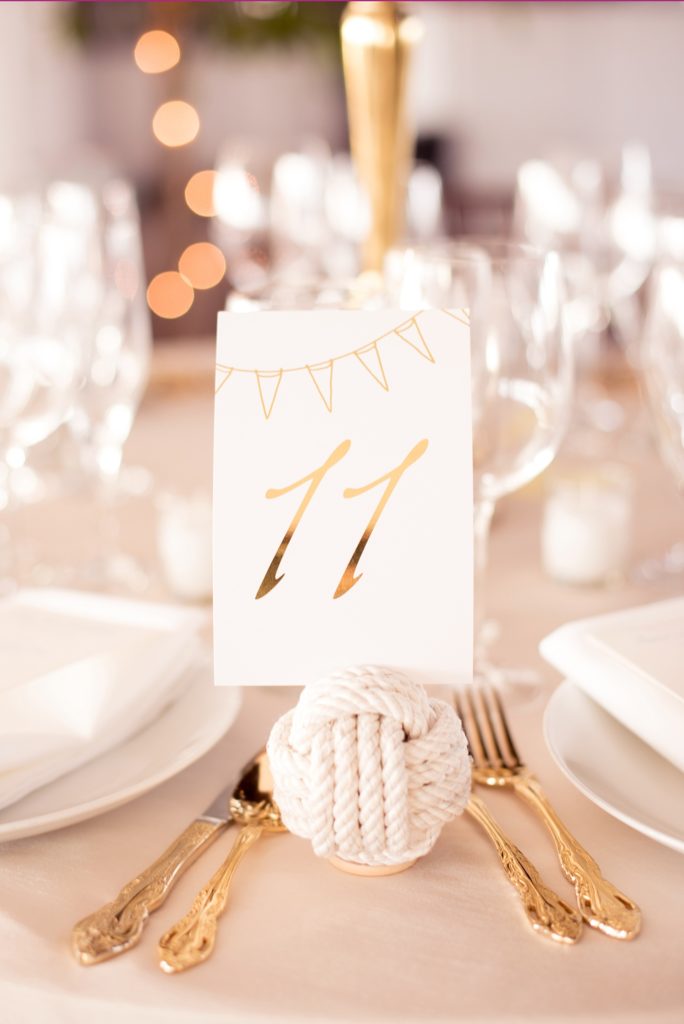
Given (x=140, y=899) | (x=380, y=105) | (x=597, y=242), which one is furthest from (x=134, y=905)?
(x=597, y=242)

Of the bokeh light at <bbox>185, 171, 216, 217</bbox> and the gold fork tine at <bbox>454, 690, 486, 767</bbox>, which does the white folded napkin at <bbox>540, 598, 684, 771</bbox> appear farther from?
the bokeh light at <bbox>185, 171, 216, 217</bbox>

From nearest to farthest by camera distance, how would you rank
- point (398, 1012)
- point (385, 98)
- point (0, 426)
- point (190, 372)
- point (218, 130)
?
point (398, 1012)
point (0, 426)
point (385, 98)
point (190, 372)
point (218, 130)

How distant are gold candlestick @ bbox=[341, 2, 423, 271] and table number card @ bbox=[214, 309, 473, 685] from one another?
71cm

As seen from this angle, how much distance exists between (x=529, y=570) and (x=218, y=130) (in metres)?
6.98

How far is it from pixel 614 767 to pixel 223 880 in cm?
23

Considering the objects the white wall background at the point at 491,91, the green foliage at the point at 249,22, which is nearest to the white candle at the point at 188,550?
the green foliage at the point at 249,22

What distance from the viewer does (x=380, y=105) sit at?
122cm

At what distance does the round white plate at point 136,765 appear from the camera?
23.0 inches

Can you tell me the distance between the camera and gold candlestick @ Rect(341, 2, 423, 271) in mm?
1177

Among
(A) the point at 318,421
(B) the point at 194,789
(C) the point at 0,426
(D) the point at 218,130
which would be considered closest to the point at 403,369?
(A) the point at 318,421

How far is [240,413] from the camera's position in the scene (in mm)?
550

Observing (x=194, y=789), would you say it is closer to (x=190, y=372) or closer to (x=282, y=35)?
(x=190, y=372)

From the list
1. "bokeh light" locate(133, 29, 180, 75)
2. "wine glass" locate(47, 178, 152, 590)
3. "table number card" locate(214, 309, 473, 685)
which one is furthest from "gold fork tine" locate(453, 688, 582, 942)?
"bokeh light" locate(133, 29, 180, 75)

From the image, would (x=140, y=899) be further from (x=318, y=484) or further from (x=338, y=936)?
(x=318, y=484)
